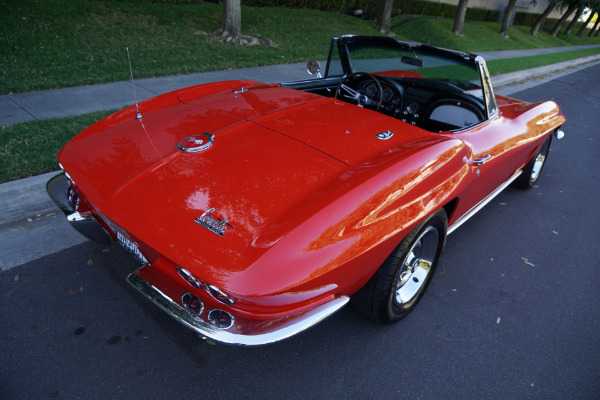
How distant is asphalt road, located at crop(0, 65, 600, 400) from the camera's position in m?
1.96

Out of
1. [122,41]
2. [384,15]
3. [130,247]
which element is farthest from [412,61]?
[384,15]

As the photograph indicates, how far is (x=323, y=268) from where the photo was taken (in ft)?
5.40

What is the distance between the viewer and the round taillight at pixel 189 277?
162 centimetres

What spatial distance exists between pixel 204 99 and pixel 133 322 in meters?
1.61

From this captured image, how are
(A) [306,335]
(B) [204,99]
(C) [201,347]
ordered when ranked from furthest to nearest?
(B) [204,99]
(A) [306,335]
(C) [201,347]

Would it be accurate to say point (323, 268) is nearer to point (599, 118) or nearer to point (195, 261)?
point (195, 261)

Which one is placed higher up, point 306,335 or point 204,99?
point 204,99

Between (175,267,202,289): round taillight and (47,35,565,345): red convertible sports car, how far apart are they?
0.04 ft

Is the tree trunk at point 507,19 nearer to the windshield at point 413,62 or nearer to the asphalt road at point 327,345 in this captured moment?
the windshield at point 413,62

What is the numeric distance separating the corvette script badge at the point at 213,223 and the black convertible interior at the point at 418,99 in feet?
6.06

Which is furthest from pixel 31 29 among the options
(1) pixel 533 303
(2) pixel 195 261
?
(1) pixel 533 303

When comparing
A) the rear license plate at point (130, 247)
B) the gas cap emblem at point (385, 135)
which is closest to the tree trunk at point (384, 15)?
the gas cap emblem at point (385, 135)

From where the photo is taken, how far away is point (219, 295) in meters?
1.58

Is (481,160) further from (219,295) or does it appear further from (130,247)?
(130,247)
